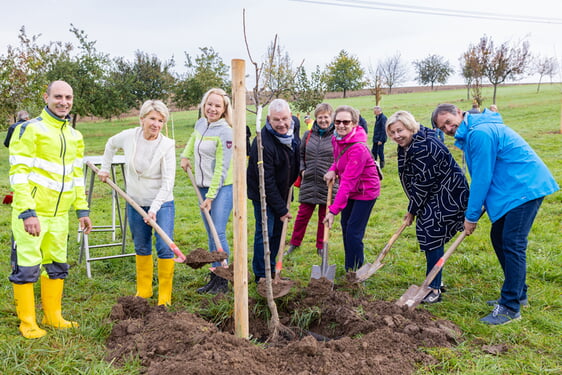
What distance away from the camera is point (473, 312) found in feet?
12.3

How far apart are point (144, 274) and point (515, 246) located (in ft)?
10.7

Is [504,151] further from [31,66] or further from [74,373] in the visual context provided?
[31,66]

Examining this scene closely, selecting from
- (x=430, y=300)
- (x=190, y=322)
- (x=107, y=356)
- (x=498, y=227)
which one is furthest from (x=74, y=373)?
(x=498, y=227)

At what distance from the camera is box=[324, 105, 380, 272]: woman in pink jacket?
4.22m

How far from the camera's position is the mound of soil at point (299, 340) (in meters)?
2.70

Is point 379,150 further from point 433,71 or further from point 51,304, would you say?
point 433,71

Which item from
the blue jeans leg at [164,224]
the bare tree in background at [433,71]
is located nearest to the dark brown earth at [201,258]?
the blue jeans leg at [164,224]

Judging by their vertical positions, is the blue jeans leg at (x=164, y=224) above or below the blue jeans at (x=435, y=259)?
above

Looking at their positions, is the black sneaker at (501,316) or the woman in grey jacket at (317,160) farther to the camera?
the woman in grey jacket at (317,160)

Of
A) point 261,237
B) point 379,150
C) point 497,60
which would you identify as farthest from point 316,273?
point 497,60

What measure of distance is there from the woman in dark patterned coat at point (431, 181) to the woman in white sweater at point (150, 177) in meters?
2.05

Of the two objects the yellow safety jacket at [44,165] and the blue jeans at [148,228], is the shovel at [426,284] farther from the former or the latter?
the yellow safety jacket at [44,165]

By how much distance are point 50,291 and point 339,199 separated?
266 centimetres

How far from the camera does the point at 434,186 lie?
3.88 m
